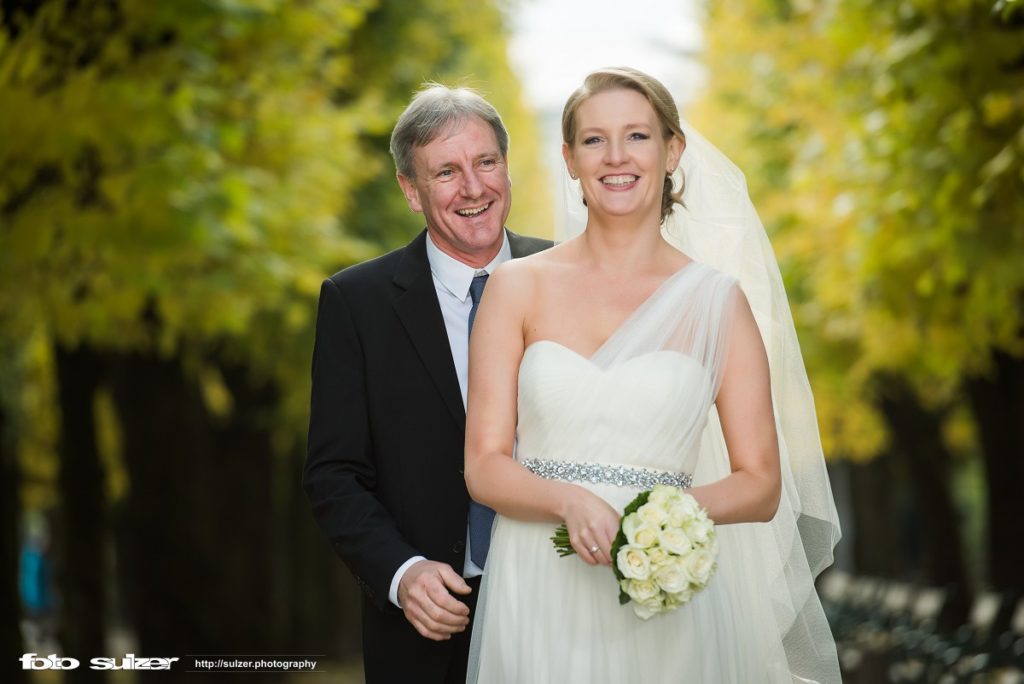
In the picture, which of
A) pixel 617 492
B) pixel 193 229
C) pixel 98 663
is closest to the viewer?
pixel 617 492

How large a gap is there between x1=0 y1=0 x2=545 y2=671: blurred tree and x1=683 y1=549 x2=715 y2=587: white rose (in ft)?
7.09

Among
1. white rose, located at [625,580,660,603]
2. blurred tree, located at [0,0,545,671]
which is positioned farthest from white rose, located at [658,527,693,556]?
blurred tree, located at [0,0,545,671]

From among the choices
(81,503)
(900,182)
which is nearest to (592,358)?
(900,182)

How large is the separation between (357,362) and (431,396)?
265 millimetres

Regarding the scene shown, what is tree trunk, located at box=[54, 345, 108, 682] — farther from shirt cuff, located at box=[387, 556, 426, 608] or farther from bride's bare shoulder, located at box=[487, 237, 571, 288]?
bride's bare shoulder, located at box=[487, 237, 571, 288]

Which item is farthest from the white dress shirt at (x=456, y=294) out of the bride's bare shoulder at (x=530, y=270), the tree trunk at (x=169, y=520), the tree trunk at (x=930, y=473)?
the tree trunk at (x=930, y=473)

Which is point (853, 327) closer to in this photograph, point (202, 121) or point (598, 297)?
point (202, 121)

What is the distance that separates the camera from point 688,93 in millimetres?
27703

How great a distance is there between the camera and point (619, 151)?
404cm

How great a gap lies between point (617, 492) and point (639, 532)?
39 centimetres

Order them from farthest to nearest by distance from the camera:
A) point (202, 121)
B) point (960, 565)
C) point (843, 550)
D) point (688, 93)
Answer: point (843, 550)
point (688, 93)
point (960, 565)
point (202, 121)

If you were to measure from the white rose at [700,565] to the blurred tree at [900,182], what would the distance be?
11.4 feet

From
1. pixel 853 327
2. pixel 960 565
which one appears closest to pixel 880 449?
pixel 960 565

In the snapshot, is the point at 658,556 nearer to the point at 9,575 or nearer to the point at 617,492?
the point at 617,492
